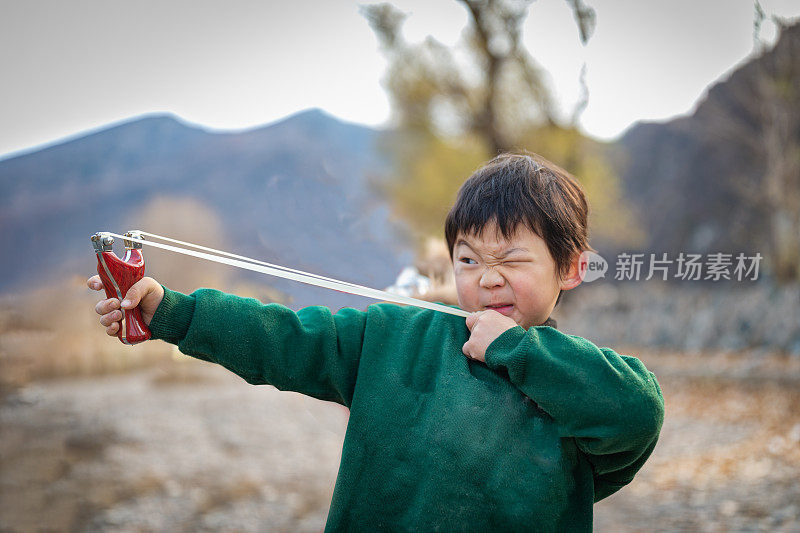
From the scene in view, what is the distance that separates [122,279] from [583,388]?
80 cm

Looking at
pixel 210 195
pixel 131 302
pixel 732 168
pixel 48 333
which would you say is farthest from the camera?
pixel 732 168

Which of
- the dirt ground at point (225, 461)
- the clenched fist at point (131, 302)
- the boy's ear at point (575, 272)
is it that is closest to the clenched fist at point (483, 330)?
the boy's ear at point (575, 272)

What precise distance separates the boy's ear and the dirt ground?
95.6 inches

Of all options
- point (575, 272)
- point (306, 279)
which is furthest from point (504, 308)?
point (306, 279)

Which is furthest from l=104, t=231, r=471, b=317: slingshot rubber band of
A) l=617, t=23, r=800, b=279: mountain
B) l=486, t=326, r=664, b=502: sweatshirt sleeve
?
l=617, t=23, r=800, b=279: mountain

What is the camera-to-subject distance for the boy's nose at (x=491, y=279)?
4.23 feet

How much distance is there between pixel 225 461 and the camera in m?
4.14

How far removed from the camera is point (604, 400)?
3.79 feet

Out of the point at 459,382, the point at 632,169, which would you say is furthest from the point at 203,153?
the point at 632,169

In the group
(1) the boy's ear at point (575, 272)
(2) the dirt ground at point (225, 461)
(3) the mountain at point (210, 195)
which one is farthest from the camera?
(2) the dirt ground at point (225, 461)

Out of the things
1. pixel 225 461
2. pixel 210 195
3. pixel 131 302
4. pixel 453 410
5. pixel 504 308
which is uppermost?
pixel 210 195

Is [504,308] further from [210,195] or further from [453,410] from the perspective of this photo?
[210,195]

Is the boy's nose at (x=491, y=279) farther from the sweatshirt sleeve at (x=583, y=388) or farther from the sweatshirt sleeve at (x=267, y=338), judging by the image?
the sweatshirt sleeve at (x=267, y=338)

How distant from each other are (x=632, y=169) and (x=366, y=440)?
8.38 meters
